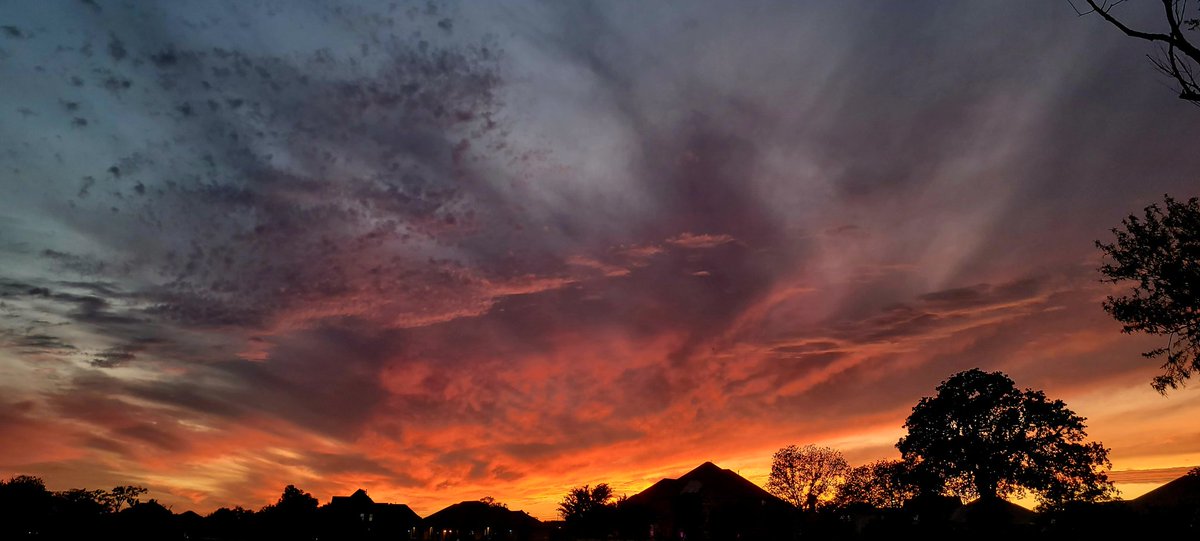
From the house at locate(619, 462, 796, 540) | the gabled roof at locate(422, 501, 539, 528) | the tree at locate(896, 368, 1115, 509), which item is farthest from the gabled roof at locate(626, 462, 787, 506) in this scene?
the gabled roof at locate(422, 501, 539, 528)

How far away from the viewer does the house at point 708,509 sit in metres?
78.2

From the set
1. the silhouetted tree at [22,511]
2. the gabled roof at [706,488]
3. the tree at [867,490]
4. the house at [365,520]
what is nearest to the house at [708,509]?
the gabled roof at [706,488]

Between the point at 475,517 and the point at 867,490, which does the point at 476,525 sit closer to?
the point at 475,517

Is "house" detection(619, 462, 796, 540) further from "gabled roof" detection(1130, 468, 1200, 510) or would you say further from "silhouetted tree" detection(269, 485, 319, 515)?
"silhouetted tree" detection(269, 485, 319, 515)

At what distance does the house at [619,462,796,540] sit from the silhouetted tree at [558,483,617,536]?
2800mm

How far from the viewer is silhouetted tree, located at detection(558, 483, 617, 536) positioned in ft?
311

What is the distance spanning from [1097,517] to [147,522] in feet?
433

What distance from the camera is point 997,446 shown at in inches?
2386

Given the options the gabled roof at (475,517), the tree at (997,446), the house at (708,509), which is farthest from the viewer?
the gabled roof at (475,517)

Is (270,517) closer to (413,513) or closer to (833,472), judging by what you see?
(413,513)

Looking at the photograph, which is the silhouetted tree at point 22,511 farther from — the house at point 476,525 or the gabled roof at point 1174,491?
the gabled roof at point 1174,491

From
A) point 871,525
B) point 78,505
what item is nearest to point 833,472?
point 871,525

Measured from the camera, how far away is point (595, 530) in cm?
9506

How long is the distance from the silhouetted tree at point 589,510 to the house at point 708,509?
280 cm
